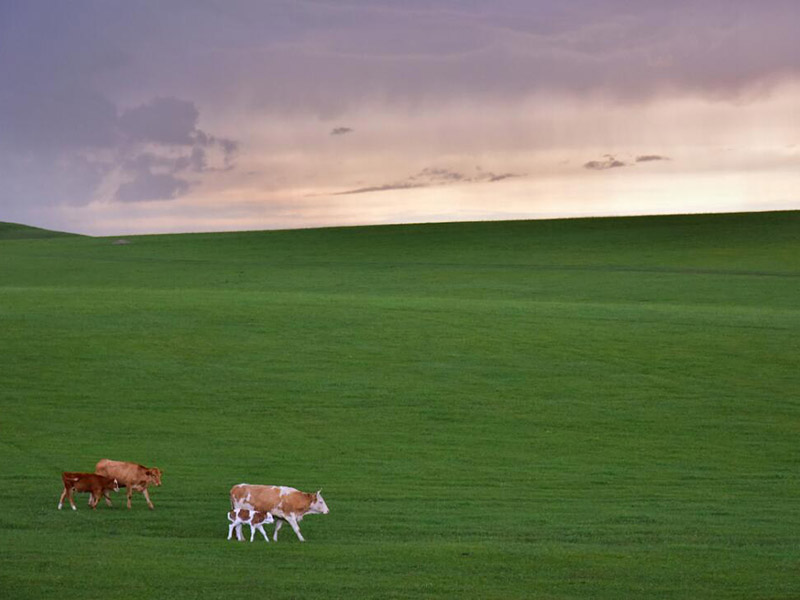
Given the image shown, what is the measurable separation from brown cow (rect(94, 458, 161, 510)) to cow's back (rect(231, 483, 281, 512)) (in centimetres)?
288

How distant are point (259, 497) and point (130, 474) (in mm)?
3545

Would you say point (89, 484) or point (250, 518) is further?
point (89, 484)

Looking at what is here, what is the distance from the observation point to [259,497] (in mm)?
15961

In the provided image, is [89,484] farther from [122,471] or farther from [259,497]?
[259,497]

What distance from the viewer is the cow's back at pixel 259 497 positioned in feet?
52.3

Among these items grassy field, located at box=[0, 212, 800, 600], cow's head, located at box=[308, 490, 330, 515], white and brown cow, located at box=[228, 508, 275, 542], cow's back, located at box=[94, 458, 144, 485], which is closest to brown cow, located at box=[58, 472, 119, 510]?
cow's back, located at box=[94, 458, 144, 485]

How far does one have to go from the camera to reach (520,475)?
22.7m

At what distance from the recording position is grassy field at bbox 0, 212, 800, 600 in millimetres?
14398

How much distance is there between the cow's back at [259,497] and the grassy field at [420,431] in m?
0.74

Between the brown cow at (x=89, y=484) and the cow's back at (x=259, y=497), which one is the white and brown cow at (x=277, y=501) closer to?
the cow's back at (x=259, y=497)

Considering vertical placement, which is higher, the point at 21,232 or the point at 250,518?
the point at 21,232

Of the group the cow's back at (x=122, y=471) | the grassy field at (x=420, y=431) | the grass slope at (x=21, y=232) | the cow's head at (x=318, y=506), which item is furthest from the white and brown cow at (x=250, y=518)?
the grass slope at (x=21, y=232)

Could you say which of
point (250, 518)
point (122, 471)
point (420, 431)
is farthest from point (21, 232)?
point (250, 518)

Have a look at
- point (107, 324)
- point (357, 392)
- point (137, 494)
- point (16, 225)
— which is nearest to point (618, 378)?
point (357, 392)
